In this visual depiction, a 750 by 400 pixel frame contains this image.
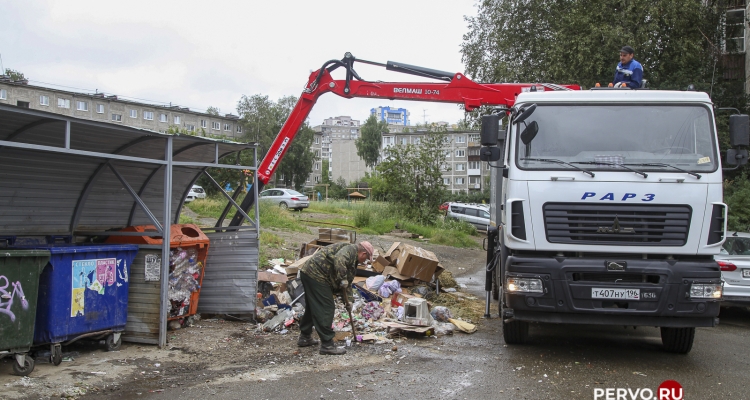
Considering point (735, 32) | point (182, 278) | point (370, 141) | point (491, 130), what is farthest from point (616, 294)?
point (370, 141)

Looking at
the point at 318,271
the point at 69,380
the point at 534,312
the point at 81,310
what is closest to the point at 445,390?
the point at 534,312

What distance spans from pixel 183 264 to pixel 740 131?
267 inches

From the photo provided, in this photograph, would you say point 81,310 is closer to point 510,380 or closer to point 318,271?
point 318,271

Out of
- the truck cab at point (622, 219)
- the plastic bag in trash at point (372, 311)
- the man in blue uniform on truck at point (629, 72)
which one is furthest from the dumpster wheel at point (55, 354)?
the man in blue uniform on truck at point (629, 72)

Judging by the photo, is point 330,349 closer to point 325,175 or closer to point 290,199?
Answer: point 290,199

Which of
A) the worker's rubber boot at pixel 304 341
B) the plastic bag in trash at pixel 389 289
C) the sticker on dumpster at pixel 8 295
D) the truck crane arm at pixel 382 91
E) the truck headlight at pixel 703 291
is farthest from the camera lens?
the plastic bag in trash at pixel 389 289

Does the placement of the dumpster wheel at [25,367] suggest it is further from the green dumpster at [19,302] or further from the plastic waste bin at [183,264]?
the plastic waste bin at [183,264]

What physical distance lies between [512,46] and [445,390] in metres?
22.2

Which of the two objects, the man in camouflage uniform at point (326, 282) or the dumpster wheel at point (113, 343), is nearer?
the dumpster wheel at point (113, 343)

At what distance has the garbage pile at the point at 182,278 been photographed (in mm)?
7586

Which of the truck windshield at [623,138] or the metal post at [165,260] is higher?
the truck windshield at [623,138]

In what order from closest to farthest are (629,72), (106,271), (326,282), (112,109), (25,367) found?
1. (25,367)
2. (106,271)
3. (326,282)
4. (629,72)
5. (112,109)

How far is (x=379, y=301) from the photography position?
9.47 m

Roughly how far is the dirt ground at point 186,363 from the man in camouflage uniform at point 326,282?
296 millimetres
